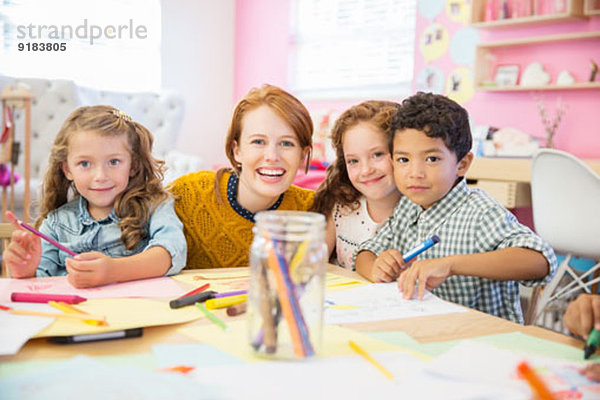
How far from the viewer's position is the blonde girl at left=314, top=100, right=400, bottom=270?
1.26m

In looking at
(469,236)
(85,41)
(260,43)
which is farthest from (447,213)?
(260,43)

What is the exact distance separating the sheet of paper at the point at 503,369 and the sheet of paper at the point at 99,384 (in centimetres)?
25

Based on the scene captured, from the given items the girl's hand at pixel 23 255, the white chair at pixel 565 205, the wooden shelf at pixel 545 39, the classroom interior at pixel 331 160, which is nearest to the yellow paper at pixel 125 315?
the classroom interior at pixel 331 160

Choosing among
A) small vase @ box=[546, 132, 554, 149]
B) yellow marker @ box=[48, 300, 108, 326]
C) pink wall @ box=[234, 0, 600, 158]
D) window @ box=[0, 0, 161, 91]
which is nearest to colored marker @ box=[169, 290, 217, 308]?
yellow marker @ box=[48, 300, 108, 326]

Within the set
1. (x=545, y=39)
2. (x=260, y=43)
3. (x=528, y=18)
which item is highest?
(x=260, y=43)

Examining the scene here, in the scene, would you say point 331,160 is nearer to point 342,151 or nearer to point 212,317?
point 342,151

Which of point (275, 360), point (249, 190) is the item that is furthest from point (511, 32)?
point (275, 360)

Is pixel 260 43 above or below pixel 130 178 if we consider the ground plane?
above

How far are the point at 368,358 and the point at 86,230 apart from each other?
802mm

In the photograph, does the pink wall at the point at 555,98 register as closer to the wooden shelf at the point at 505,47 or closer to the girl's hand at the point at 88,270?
the wooden shelf at the point at 505,47

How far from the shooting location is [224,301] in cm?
79

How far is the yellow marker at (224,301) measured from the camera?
0.77 m

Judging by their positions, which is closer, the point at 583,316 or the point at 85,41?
the point at 583,316

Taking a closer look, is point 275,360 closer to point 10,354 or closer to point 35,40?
point 10,354
